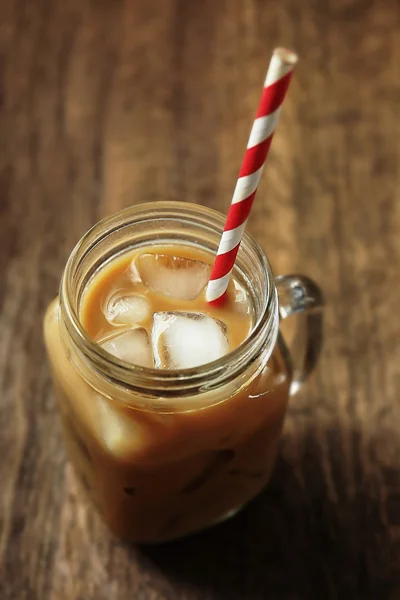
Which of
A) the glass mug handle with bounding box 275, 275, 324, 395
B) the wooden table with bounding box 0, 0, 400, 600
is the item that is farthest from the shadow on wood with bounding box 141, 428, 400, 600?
the glass mug handle with bounding box 275, 275, 324, 395

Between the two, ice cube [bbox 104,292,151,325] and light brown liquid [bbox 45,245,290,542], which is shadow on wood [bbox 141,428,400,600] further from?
ice cube [bbox 104,292,151,325]

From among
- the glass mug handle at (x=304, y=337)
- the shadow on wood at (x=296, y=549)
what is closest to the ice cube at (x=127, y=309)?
the glass mug handle at (x=304, y=337)

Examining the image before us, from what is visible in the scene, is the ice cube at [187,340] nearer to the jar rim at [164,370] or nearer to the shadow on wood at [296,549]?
the jar rim at [164,370]

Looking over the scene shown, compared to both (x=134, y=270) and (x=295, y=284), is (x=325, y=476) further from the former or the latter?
(x=134, y=270)

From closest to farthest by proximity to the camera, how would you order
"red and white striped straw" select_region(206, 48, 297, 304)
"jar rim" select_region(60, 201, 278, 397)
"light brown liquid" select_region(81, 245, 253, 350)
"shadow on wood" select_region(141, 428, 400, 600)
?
"red and white striped straw" select_region(206, 48, 297, 304) → "jar rim" select_region(60, 201, 278, 397) → "light brown liquid" select_region(81, 245, 253, 350) → "shadow on wood" select_region(141, 428, 400, 600)

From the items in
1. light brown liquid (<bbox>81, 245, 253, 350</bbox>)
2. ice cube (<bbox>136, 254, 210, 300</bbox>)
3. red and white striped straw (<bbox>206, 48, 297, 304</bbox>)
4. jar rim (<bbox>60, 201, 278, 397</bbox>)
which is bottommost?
light brown liquid (<bbox>81, 245, 253, 350</bbox>)

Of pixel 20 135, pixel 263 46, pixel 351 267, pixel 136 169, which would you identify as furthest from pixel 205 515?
pixel 263 46
